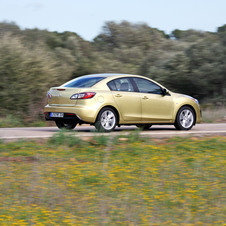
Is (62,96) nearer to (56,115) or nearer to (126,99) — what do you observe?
(56,115)

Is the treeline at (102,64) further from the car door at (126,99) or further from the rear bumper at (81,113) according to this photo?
the rear bumper at (81,113)

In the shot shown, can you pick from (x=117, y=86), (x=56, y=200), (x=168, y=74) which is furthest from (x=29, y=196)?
(x=168, y=74)

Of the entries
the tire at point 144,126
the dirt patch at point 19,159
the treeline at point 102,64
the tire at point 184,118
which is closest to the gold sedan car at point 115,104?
the tire at point 184,118

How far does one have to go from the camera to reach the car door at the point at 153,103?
42.4ft

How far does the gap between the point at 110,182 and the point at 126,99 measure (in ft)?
17.1

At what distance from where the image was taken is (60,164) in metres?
8.40

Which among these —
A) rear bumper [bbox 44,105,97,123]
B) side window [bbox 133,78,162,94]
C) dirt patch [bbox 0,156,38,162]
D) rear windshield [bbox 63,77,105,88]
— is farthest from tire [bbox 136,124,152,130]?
dirt patch [bbox 0,156,38,162]

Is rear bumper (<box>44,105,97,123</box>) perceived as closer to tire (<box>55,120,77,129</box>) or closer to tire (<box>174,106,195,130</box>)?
tire (<box>55,120,77,129</box>)

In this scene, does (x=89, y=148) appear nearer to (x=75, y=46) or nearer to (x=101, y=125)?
(x=101, y=125)

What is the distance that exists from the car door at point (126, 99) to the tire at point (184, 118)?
135 centimetres

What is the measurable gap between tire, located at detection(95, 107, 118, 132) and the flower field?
4.98 feet

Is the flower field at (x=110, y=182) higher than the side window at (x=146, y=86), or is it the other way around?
the side window at (x=146, y=86)

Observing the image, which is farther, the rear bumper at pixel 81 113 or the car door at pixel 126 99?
the car door at pixel 126 99

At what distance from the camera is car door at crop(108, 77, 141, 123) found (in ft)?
40.5
